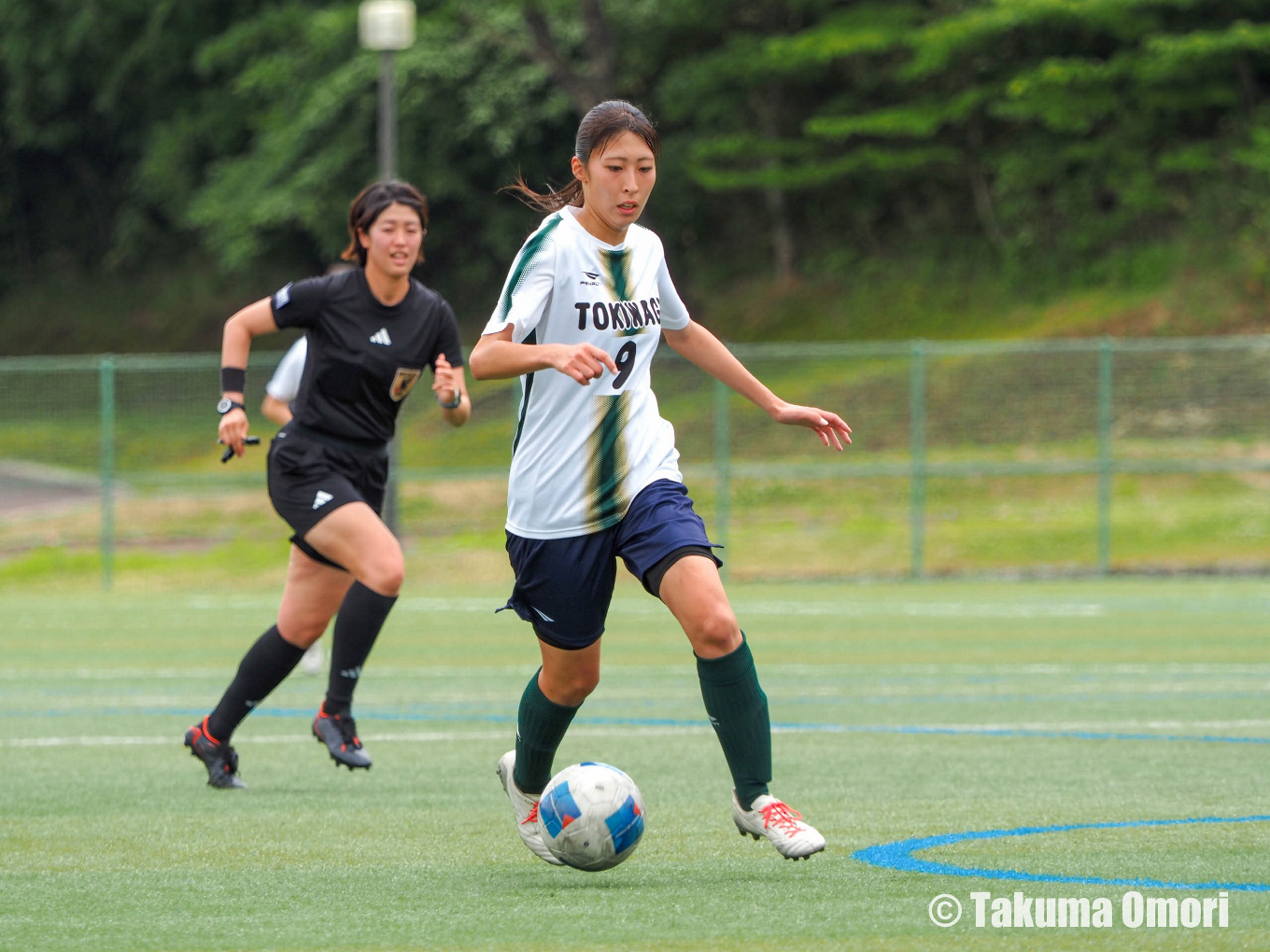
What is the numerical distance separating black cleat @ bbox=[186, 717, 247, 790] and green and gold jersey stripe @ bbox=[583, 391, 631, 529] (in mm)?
2455

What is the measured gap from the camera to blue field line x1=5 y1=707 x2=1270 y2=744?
8.24 metres

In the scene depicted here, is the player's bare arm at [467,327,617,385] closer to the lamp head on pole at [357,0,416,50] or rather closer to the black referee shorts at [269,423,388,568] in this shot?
the black referee shorts at [269,423,388,568]

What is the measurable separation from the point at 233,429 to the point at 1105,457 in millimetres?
15511

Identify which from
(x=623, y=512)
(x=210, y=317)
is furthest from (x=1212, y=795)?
(x=210, y=317)

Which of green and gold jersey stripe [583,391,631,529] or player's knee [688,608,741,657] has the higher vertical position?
green and gold jersey stripe [583,391,631,529]

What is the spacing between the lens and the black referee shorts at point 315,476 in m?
7.13

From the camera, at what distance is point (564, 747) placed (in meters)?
7.96

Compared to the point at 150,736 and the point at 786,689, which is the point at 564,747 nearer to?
the point at 150,736

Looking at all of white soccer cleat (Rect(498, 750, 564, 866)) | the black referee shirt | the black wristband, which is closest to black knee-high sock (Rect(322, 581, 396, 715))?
the black referee shirt

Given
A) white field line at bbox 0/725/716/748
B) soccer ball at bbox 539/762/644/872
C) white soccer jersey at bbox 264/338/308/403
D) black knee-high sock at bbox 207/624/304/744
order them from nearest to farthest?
soccer ball at bbox 539/762/644/872, black knee-high sock at bbox 207/624/304/744, white field line at bbox 0/725/716/748, white soccer jersey at bbox 264/338/308/403

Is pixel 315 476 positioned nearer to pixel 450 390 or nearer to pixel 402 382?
pixel 402 382

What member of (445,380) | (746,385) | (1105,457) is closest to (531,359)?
(746,385)

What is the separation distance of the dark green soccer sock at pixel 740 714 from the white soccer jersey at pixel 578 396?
1.60ft

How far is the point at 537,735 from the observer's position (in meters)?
5.46
